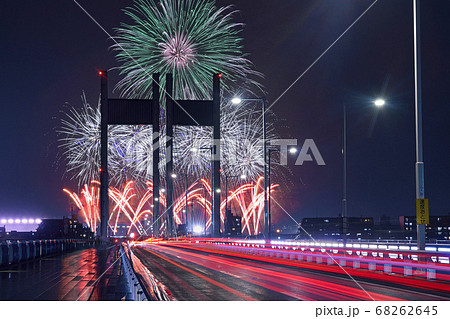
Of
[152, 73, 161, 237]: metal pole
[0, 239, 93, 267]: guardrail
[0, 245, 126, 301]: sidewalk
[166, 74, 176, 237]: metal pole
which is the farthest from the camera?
[166, 74, 176, 237]: metal pole

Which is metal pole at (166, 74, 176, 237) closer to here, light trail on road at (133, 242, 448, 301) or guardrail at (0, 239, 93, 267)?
guardrail at (0, 239, 93, 267)

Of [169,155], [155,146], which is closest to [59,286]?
[169,155]

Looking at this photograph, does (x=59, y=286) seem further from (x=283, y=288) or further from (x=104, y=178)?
(x=104, y=178)

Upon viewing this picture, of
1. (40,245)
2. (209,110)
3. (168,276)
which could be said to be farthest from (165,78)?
(168,276)

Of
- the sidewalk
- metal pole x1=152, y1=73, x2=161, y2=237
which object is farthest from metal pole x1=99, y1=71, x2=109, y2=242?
the sidewalk

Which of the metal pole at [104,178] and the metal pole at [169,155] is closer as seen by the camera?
the metal pole at [104,178]

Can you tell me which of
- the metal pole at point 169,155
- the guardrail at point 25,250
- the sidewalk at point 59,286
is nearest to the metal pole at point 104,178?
the metal pole at point 169,155

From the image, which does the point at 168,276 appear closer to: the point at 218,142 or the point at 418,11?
the point at 418,11

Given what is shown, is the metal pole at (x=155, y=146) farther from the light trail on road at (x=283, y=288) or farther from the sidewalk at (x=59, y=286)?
the light trail on road at (x=283, y=288)
